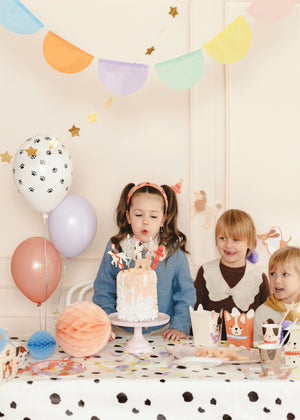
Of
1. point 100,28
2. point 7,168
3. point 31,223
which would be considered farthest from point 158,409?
point 100,28

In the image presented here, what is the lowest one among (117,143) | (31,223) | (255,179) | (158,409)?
(158,409)

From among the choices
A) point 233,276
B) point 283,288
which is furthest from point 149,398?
point 233,276

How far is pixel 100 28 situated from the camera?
285cm

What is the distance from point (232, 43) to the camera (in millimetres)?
2295

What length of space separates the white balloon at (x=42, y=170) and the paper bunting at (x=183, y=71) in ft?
1.94

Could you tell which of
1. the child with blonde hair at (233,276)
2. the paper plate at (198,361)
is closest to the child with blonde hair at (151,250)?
the child with blonde hair at (233,276)

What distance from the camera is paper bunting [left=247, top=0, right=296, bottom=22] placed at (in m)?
2.29

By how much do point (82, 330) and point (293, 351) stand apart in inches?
27.4

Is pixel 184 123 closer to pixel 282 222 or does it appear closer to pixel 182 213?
pixel 182 213

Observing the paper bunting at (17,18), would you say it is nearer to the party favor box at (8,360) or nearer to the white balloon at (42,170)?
the white balloon at (42,170)

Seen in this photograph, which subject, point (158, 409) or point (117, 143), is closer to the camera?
point (158, 409)

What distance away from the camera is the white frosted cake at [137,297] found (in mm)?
1771

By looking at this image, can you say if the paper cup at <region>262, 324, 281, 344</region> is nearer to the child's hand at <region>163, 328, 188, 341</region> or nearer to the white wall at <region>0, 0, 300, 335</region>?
the child's hand at <region>163, 328, 188, 341</region>

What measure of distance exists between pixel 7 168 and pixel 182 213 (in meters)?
1.05
